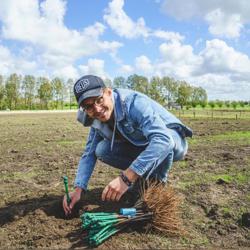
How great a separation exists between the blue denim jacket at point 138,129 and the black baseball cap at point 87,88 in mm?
334

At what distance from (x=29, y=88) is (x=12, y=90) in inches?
224

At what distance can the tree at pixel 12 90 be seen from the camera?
69625mm

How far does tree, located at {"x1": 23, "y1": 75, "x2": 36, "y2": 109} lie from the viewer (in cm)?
7475

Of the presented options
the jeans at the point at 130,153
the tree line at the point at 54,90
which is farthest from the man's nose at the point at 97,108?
the tree line at the point at 54,90

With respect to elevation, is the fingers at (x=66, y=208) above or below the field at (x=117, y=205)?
above

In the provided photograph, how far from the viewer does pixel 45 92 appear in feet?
244

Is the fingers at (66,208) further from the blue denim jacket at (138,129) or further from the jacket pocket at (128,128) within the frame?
the jacket pocket at (128,128)

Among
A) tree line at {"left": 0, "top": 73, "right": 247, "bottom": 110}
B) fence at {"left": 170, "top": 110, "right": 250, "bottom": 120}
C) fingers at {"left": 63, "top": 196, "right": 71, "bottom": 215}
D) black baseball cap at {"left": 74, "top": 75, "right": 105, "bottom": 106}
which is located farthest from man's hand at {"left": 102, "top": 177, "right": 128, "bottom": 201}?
tree line at {"left": 0, "top": 73, "right": 247, "bottom": 110}

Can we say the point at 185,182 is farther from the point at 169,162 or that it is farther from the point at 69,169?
the point at 69,169

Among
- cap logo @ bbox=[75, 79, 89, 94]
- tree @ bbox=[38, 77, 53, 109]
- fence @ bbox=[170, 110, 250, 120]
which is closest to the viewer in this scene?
cap logo @ bbox=[75, 79, 89, 94]

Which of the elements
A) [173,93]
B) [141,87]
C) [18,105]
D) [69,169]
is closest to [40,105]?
[18,105]

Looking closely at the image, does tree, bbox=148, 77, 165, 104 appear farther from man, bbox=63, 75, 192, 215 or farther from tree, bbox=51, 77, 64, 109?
man, bbox=63, 75, 192, 215

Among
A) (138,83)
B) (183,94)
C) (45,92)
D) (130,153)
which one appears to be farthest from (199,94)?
(130,153)

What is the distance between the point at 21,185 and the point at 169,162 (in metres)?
2.72
